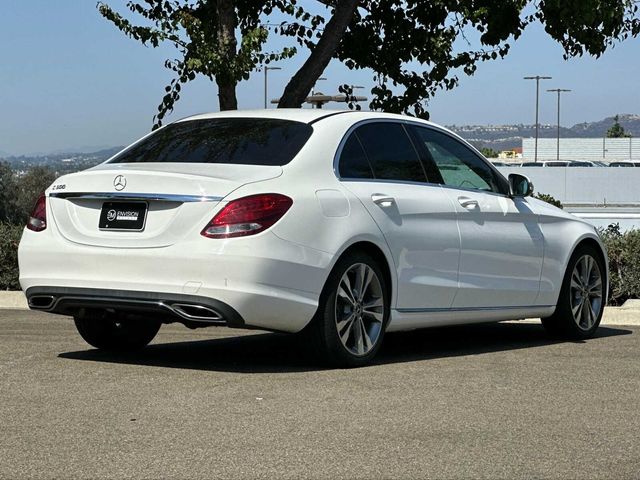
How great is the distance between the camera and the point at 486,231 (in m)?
9.72

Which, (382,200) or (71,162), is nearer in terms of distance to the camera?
(382,200)

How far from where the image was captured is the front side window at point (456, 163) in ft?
31.6

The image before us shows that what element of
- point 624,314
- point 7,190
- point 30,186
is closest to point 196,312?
point 624,314

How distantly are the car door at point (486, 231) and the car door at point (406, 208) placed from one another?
0.53ft

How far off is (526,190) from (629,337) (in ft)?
5.83

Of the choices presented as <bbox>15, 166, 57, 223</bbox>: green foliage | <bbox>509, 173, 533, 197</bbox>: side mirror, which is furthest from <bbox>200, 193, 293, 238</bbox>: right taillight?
<bbox>15, 166, 57, 223</bbox>: green foliage

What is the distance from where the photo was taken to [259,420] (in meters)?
6.63

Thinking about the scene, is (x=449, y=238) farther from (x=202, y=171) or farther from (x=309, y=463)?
(x=309, y=463)

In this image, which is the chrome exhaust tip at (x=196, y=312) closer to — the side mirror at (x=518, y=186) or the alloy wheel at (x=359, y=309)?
the alloy wheel at (x=359, y=309)

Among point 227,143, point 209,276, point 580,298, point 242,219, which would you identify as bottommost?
point 580,298

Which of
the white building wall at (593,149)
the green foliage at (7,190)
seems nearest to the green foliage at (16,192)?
the green foliage at (7,190)

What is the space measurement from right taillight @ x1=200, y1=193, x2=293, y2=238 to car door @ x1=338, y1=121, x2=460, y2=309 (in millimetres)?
A: 829

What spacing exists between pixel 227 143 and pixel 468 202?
1913 millimetres

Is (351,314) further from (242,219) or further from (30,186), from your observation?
(30,186)
